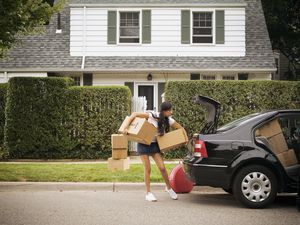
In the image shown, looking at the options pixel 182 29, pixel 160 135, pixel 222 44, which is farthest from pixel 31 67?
pixel 160 135

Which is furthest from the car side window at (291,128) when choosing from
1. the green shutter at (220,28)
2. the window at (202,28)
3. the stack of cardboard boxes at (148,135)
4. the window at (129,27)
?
the window at (129,27)

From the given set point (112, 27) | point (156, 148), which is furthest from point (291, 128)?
point (112, 27)

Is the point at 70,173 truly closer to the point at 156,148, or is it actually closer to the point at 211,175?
the point at 156,148

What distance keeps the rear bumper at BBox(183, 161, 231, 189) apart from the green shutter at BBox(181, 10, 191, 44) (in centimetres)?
1433

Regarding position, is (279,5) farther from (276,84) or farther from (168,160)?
(168,160)

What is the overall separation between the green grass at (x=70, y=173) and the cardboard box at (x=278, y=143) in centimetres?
290

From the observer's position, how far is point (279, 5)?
2858 cm

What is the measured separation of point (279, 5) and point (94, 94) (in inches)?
671

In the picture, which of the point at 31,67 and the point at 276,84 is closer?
the point at 276,84

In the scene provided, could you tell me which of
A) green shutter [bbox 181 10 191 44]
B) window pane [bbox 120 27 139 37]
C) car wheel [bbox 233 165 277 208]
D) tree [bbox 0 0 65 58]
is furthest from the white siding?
car wheel [bbox 233 165 277 208]

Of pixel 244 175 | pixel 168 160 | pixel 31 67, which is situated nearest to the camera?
pixel 244 175

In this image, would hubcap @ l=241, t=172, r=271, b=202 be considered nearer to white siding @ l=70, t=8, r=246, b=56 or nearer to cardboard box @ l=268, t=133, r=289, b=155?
cardboard box @ l=268, t=133, r=289, b=155

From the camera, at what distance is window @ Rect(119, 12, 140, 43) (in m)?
22.1

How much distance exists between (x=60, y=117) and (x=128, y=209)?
739cm
